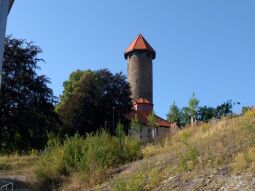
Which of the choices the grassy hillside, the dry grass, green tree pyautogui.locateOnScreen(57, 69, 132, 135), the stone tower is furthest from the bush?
the stone tower

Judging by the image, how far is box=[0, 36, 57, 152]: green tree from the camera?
3512 cm

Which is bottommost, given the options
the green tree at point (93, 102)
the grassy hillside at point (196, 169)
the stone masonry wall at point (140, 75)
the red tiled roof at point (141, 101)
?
the grassy hillside at point (196, 169)

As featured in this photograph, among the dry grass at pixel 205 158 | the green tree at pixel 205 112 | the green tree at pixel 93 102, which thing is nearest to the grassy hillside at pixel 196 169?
the dry grass at pixel 205 158

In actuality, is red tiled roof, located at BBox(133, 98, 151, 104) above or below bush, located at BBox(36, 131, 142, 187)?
above

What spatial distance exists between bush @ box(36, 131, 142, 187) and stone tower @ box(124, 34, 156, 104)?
70.3 metres

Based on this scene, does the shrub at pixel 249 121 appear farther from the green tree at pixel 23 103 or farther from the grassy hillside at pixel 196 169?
the green tree at pixel 23 103

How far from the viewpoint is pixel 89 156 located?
1577cm

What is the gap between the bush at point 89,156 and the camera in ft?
50.8

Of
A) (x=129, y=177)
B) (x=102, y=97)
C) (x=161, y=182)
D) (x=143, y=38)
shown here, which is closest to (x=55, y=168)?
(x=129, y=177)

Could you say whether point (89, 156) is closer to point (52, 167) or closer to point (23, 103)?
point (52, 167)

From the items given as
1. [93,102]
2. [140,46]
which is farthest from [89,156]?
[140,46]

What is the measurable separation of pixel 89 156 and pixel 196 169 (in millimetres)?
4196

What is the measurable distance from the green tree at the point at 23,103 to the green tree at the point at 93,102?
4843mm

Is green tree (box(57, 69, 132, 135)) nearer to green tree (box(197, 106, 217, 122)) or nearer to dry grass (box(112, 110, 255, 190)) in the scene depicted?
green tree (box(197, 106, 217, 122))
